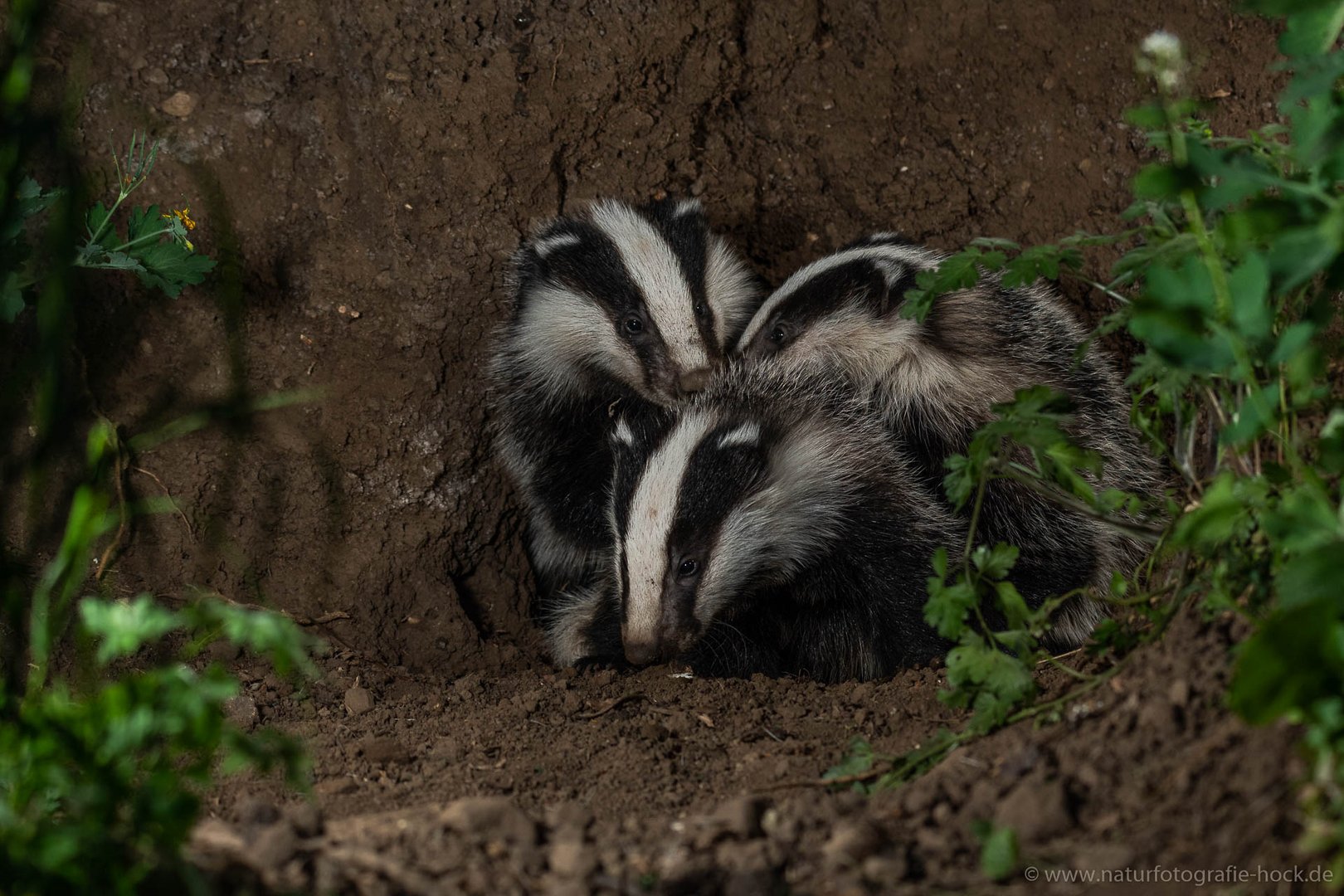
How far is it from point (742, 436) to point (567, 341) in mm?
1112

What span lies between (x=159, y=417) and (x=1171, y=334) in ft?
10.1

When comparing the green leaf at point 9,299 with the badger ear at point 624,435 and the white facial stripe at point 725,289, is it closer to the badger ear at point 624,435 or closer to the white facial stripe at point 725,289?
the badger ear at point 624,435

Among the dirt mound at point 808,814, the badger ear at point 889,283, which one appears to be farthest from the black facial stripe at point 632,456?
the dirt mound at point 808,814

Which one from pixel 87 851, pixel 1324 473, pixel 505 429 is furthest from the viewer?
pixel 505 429

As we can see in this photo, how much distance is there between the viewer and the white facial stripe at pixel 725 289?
14.5 feet

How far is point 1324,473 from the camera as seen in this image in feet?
6.75

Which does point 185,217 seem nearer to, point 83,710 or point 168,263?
point 168,263

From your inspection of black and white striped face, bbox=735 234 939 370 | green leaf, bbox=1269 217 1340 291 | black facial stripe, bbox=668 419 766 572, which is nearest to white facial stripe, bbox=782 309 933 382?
black and white striped face, bbox=735 234 939 370

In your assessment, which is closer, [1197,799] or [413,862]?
[1197,799]

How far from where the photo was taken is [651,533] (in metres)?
3.52

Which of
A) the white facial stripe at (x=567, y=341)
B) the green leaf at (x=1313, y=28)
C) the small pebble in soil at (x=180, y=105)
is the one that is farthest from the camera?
the white facial stripe at (x=567, y=341)

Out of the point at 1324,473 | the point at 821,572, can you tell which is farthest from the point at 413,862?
the point at 821,572

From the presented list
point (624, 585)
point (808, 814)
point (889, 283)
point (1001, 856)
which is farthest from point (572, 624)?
point (1001, 856)

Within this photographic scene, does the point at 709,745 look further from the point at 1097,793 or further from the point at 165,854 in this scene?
the point at 165,854
